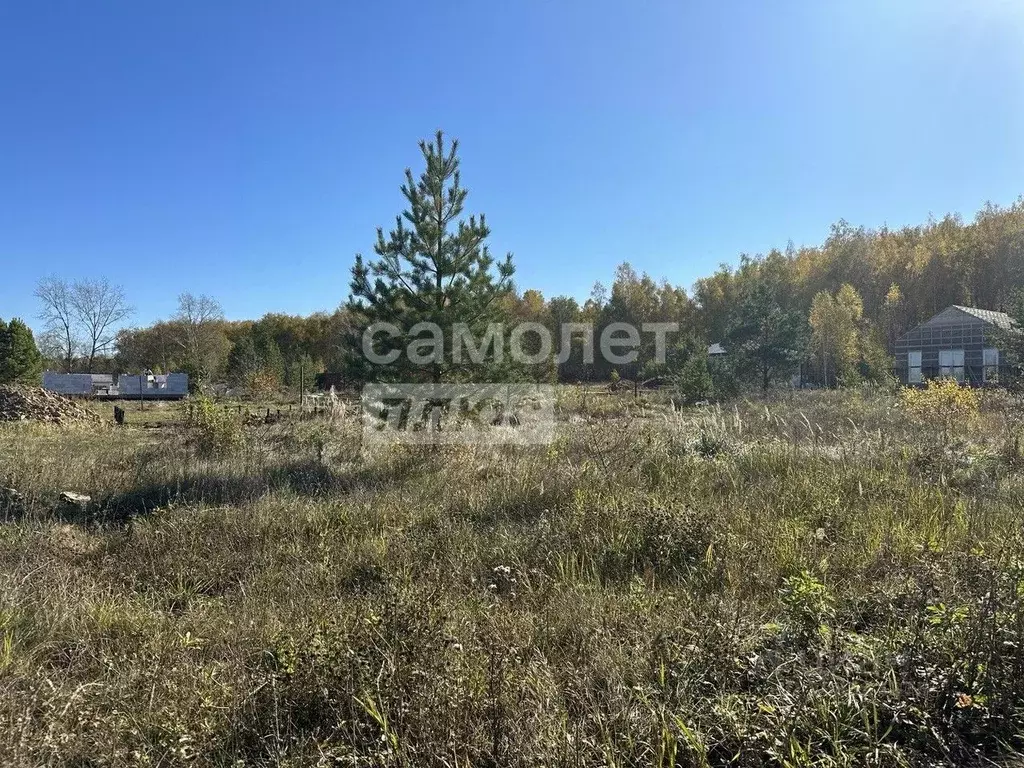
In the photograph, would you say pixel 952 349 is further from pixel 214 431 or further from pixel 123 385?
pixel 123 385

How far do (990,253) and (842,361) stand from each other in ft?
81.5

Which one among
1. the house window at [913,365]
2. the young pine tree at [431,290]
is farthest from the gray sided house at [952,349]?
the young pine tree at [431,290]

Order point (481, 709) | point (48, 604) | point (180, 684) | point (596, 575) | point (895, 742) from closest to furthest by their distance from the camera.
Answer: point (895, 742)
point (481, 709)
point (180, 684)
point (48, 604)
point (596, 575)

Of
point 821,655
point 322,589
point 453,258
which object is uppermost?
point 453,258

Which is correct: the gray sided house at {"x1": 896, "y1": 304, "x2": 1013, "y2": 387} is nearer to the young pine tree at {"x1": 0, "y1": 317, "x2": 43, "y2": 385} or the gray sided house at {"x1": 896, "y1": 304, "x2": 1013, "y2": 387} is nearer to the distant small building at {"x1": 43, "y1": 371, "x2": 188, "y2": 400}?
the distant small building at {"x1": 43, "y1": 371, "x2": 188, "y2": 400}

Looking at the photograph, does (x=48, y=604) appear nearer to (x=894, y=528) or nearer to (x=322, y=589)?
(x=322, y=589)

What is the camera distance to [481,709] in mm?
1946

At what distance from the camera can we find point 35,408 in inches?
632

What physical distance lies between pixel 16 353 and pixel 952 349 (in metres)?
49.5

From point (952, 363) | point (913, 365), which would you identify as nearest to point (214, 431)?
point (952, 363)

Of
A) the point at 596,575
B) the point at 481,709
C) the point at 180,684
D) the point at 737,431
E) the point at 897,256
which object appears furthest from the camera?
the point at 897,256

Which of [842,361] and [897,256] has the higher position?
[897,256]

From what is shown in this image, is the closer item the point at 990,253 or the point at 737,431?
the point at 737,431

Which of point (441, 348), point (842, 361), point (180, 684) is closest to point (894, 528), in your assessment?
point (180, 684)
